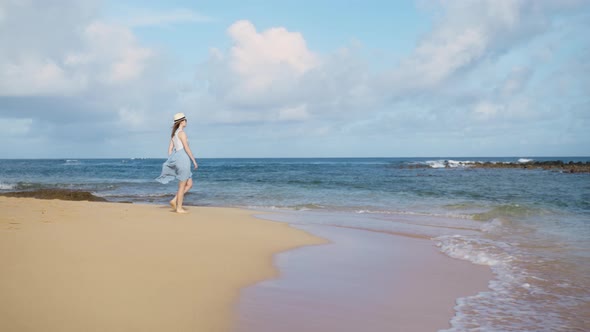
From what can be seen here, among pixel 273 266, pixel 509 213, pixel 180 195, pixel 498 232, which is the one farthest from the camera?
pixel 509 213

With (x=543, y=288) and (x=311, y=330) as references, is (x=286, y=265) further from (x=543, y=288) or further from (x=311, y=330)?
(x=543, y=288)

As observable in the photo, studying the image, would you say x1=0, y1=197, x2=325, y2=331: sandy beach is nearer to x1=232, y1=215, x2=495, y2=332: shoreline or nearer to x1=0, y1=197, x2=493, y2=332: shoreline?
x1=0, y1=197, x2=493, y2=332: shoreline

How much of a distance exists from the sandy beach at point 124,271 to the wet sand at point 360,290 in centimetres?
30

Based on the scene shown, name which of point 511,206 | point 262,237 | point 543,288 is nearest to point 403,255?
point 543,288

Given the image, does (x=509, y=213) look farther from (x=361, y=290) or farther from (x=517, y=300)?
(x=361, y=290)

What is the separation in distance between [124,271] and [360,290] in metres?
2.31

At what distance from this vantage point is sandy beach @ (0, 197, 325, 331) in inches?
119

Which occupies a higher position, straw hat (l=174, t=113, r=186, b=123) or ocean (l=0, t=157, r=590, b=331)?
straw hat (l=174, t=113, r=186, b=123)

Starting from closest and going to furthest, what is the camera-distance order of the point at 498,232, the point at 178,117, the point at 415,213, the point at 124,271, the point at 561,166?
the point at 124,271 → the point at 178,117 → the point at 498,232 → the point at 415,213 → the point at 561,166

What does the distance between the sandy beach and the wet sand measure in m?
0.30

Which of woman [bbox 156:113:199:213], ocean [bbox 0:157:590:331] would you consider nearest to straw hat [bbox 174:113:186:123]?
woman [bbox 156:113:199:213]

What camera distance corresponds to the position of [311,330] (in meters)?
3.14

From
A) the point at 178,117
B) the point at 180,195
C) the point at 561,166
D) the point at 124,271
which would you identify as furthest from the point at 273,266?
the point at 561,166

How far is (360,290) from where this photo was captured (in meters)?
4.25
